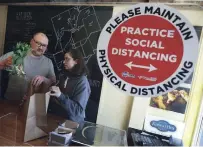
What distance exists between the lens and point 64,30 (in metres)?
1.13

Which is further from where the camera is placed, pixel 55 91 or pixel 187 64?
pixel 55 91

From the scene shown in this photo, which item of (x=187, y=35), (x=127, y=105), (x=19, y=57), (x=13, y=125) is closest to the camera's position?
(x=187, y=35)

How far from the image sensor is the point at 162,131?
961 millimetres

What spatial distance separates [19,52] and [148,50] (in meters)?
0.82

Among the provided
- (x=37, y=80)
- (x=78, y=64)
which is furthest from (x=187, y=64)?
(x=37, y=80)

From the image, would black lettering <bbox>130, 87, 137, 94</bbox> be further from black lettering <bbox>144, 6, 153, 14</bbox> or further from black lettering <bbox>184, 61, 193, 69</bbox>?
black lettering <bbox>144, 6, 153, 14</bbox>

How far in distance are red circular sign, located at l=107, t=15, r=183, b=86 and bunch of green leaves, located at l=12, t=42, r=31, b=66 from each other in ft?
1.99

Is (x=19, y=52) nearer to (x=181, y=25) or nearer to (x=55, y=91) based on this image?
(x=55, y=91)

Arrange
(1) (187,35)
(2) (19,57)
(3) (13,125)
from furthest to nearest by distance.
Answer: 1. (2) (19,57)
2. (3) (13,125)
3. (1) (187,35)

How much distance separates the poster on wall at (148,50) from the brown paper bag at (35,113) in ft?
1.20

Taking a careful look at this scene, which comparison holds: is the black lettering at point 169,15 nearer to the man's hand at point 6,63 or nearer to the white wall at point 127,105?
the white wall at point 127,105

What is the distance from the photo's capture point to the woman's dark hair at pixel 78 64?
110cm

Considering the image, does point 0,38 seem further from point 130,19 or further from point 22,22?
point 130,19

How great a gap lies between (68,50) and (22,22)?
0.38 meters
